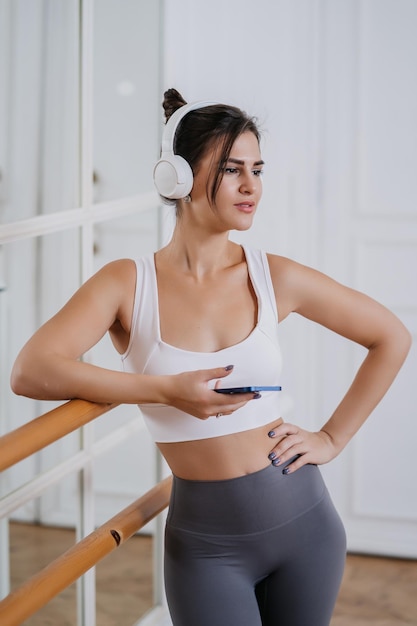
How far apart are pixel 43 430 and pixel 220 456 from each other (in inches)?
15.1

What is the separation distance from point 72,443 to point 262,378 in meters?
0.62

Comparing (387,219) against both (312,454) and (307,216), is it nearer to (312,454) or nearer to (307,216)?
(307,216)

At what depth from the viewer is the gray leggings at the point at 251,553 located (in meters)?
1.62

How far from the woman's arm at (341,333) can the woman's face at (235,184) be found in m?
0.15

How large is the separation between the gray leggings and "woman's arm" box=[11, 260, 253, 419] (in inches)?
9.4

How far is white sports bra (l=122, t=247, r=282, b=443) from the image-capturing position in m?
1.64

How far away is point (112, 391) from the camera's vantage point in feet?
4.96

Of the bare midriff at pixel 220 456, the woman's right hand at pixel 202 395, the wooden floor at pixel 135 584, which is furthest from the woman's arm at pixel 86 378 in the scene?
the wooden floor at pixel 135 584

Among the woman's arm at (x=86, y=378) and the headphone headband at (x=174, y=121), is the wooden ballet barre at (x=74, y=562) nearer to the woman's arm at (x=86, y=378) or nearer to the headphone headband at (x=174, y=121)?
the woman's arm at (x=86, y=378)

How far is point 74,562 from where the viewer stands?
5.10 ft

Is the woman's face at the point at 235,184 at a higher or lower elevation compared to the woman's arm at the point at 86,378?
higher

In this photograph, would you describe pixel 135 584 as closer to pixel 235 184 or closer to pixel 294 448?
pixel 294 448

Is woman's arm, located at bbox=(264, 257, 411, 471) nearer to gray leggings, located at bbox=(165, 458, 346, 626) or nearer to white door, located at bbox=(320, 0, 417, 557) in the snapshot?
gray leggings, located at bbox=(165, 458, 346, 626)

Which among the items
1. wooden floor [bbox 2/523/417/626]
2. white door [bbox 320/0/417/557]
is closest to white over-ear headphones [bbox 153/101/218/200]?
wooden floor [bbox 2/523/417/626]
